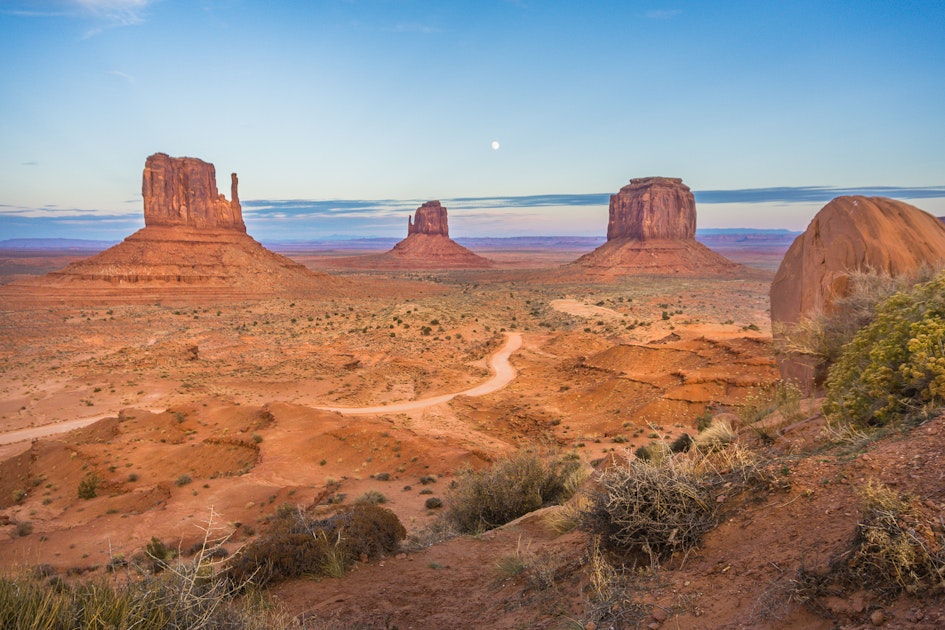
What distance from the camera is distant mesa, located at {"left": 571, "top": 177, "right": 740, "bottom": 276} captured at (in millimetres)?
90750

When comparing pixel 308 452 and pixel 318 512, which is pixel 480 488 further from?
pixel 308 452

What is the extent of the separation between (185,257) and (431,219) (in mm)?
81340

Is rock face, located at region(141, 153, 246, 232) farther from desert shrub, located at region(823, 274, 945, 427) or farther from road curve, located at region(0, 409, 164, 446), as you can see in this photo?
desert shrub, located at region(823, 274, 945, 427)

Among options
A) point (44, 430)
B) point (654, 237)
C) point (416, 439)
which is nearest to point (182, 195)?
point (44, 430)

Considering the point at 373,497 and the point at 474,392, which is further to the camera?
the point at 474,392

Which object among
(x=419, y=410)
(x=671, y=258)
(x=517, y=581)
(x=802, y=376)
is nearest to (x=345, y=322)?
(x=419, y=410)

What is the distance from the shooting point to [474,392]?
83.6ft

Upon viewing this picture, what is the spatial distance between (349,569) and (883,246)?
12558 millimetres

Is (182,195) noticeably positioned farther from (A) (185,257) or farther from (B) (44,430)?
(B) (44,430)

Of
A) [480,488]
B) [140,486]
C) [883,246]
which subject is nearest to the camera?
[480,488]

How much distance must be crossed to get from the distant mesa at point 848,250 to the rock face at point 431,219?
135m

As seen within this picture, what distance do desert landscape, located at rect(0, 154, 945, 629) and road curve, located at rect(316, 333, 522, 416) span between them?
23cm

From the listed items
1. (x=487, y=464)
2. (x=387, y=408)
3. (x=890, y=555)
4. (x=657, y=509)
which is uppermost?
(x=890, y=555)

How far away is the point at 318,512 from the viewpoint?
1140cm
